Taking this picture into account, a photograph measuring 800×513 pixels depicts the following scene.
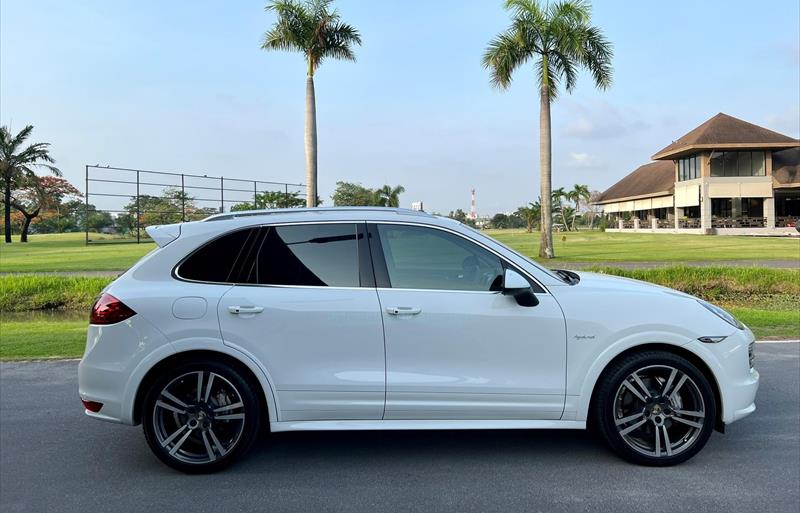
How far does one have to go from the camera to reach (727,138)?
5112 centimetres

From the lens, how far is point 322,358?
3895mm

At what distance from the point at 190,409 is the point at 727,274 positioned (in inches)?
598

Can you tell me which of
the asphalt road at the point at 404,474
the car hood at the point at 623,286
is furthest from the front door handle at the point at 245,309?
the car hood at the point at 623,286

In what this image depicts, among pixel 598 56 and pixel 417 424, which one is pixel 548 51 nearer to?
pixel 598 56

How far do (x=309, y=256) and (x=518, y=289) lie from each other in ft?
4.72

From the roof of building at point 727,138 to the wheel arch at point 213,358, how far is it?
53309mm

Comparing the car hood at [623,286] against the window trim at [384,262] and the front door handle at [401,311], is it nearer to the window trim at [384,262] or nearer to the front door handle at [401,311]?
the window trim at [384,262]

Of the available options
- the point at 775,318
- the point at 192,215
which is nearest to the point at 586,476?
the point at 775,318

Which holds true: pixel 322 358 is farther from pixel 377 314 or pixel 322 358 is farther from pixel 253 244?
pixel 253 244

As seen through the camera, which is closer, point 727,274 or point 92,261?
point 727,274

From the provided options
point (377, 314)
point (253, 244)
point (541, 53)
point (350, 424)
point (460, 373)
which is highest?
point (541, 53)

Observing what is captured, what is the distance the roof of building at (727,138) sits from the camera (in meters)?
49.8

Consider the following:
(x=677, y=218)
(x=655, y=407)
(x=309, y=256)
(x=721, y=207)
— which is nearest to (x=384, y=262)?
(x=309, y=256)

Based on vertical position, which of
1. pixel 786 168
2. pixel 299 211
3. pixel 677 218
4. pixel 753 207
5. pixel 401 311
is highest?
pixel 786 168
